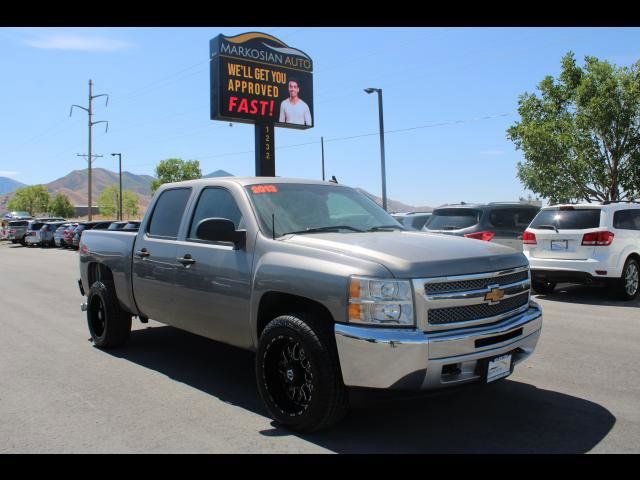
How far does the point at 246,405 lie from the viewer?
4723mm

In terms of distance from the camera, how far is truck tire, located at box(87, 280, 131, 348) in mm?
6590

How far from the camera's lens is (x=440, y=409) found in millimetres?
4566

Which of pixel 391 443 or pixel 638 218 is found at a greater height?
pixel 638 218

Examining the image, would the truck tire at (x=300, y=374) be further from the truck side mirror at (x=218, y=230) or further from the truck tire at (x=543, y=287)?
the truck tire at (x=543, y=287)

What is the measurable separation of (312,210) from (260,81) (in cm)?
2105

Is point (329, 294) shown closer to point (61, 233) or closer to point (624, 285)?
point (624, 285)

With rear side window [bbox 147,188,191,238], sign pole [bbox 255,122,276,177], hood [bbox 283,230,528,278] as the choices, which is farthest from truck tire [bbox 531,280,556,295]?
sign pole [bbox 255,122,276,177]

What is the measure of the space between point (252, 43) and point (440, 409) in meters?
22.9

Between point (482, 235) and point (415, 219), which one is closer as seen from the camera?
point (482, 235)

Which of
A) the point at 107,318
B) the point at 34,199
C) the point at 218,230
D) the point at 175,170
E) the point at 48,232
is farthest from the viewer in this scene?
the point at 34,199

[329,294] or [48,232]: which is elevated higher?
[48,232]

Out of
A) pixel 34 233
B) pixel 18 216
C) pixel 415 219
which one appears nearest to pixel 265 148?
pixel 415 219
